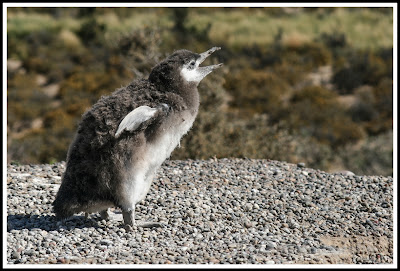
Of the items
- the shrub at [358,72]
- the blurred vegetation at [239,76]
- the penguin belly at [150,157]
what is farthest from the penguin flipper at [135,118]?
the shrub at [358,72]

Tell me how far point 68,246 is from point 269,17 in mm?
32480

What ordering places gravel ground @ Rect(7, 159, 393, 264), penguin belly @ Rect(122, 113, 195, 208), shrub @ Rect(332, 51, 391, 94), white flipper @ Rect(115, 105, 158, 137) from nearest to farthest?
white flipper @ Rect(115, 105, 158, 137) < gravel ground @ Rect(7, 159, 393, 264) < penguin belly @ Rect(122, 113, 195, 208) < shrub @ Rect(332, 51, 391, 94)

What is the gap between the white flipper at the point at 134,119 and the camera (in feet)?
17.3

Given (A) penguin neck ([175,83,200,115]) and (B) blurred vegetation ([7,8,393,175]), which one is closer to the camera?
(A) penguin neck ([175,83,200,115])

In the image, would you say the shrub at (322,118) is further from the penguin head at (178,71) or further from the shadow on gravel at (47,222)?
the shadow on gravel at (47,222)

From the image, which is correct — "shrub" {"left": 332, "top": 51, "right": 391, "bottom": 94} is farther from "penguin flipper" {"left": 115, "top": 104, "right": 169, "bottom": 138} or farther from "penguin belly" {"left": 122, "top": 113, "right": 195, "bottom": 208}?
"penguin flipper" {"left": 115, "top": 104, "right": 169, "bottom": 138}

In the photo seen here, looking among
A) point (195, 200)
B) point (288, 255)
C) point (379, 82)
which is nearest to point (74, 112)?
point (379, 82)

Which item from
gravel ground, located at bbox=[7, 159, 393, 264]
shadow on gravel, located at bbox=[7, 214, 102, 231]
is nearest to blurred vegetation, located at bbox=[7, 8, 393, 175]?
gravel ground, located at bbox=[7, 159, 393, 264]

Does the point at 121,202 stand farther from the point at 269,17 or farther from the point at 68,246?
the point at 269,17

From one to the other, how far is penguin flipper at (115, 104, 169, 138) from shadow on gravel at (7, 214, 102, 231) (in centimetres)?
129

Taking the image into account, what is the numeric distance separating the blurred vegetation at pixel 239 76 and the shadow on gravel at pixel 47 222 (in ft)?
15.1

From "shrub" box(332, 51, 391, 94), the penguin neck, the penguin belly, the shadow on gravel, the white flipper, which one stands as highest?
"shrub" box(332, 51, 391, 94)

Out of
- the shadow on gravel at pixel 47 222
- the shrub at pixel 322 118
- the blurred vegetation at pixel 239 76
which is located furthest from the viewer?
the shrub at pixel 322 118

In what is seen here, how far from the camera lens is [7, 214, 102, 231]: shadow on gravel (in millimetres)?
5949
